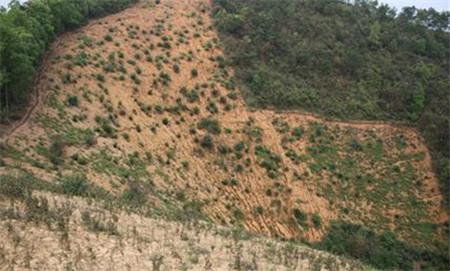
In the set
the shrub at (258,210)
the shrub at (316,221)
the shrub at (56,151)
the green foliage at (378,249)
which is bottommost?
the green foliage at (378,249)

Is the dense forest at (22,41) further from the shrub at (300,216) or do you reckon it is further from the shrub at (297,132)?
the shrub at (297,132)

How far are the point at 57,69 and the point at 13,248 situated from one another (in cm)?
1976

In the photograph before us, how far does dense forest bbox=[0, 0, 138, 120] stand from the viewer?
68.7ft

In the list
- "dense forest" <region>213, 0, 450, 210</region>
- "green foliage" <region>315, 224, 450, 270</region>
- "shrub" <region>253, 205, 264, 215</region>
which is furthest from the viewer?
"dense forest" <region>213, 0, 450, 210</region>

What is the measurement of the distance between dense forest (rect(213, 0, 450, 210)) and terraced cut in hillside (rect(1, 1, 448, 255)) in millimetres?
1597

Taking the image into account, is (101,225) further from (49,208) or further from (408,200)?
(408,200)

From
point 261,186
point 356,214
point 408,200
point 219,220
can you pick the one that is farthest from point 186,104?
point 408,200

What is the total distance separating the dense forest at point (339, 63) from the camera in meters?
36.7

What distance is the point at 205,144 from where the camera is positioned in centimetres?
2948

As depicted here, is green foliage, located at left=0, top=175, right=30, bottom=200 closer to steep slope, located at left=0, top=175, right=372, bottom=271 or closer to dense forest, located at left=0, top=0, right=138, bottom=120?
steep slope, located at left=0, top=175, right=372, bottom=271

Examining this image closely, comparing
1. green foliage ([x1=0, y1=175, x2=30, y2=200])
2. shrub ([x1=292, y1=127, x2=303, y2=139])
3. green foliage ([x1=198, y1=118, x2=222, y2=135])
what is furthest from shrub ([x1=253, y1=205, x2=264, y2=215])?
green foliage ([x1=0, y1=175, x2=30, y2=200])

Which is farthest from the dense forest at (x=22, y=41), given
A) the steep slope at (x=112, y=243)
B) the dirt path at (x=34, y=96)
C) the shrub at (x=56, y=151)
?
the steep slope at (x=112, y=243)

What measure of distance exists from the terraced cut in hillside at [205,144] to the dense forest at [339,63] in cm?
160

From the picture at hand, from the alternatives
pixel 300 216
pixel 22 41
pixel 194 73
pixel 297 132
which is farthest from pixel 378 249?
pixel 22 41
